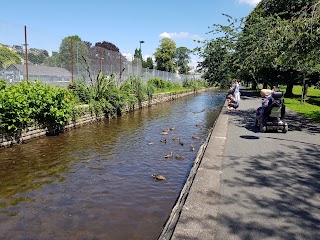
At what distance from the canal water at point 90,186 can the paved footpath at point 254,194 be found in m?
0.91

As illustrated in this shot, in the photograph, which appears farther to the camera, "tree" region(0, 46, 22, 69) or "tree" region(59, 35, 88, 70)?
"tree" region(59, 35, 88, 70)

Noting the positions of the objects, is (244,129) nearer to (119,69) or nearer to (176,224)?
(176,224)

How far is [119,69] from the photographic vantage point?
22.9 metres

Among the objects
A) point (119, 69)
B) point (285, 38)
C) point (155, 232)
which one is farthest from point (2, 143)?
point (119, 69)

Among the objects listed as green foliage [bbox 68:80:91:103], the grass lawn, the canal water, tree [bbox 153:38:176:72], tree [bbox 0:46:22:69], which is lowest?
the canal water

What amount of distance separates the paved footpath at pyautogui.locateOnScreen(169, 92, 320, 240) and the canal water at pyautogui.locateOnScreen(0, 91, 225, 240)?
2.98 feet

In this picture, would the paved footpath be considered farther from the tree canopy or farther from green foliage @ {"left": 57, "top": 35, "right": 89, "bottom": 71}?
green foliage @ {"left": 57, "top": 35, "right": 89, "bottom": 71}

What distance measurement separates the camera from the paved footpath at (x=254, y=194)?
326 cm

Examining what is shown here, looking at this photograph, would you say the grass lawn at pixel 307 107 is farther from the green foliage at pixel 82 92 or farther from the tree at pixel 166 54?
the tree at pixel 166 54

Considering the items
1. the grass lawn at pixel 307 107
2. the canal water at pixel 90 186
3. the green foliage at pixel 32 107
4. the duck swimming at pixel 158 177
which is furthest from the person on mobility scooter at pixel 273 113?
the green foliage at pixel 32 107

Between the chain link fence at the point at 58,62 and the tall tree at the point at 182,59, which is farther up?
the tall tree at the point at 182,59

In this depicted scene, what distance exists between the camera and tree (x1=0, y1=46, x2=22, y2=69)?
1160 centimetres

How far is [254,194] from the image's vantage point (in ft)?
14.2

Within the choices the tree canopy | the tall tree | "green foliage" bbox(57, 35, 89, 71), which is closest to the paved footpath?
the tree canopy
